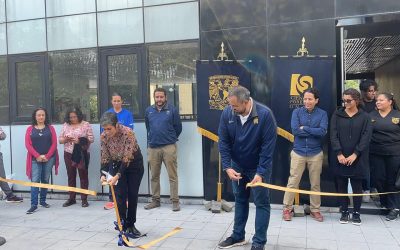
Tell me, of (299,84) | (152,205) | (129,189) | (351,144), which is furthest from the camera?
(152,205)

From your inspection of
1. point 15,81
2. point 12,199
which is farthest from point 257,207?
point 15,81

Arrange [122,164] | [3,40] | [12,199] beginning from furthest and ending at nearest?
[3,40]
[12,199]
[122,164]

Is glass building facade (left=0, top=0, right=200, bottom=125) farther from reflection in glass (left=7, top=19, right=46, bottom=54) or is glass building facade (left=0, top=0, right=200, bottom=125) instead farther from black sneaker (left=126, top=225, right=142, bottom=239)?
black sneaker (left=126, top=225, right=142, bottom=239)

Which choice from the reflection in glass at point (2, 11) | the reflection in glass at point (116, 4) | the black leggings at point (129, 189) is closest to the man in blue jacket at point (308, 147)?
the black leggings at point (129, 189)

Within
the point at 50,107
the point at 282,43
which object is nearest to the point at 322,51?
the point at 282,43

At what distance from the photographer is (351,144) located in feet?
19.0

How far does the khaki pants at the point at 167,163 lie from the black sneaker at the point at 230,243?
201 cm

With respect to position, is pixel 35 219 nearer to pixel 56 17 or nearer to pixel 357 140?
pixel 56 17

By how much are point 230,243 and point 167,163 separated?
87.4 inches

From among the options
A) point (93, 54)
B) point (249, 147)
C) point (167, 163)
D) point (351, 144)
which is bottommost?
point (167, 163)

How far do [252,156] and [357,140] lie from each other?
6.39ft

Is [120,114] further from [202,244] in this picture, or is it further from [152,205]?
[202,244]

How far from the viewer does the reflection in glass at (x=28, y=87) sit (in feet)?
27.0

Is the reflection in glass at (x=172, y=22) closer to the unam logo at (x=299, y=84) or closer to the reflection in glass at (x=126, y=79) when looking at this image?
the reflection in glass at (x=126, y=79)
